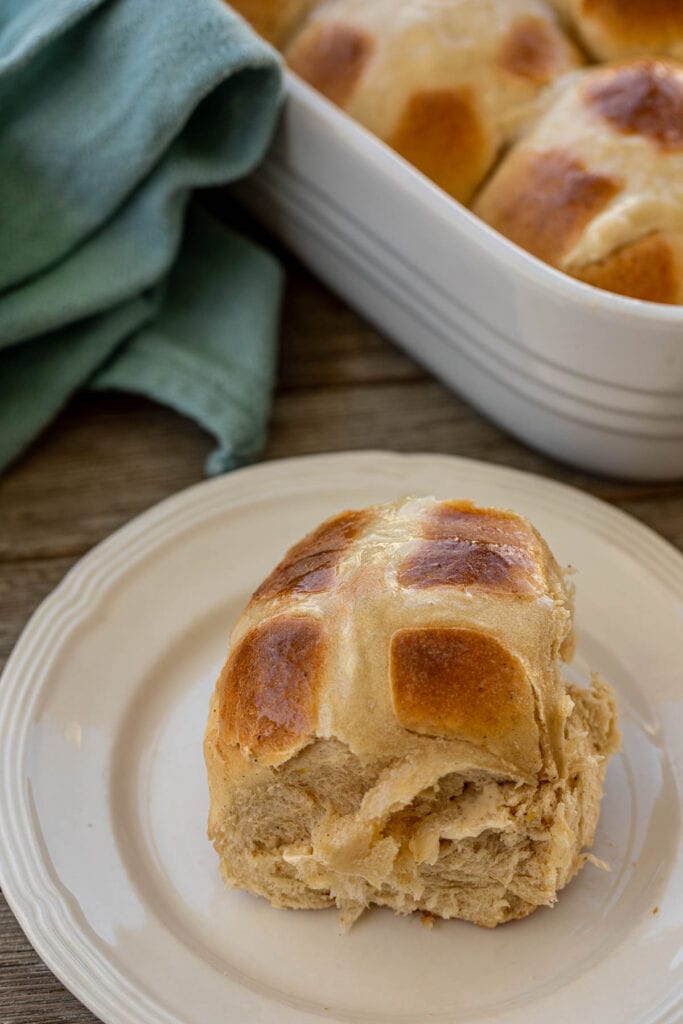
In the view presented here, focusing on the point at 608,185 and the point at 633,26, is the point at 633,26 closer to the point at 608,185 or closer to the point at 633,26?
the point at 633,26

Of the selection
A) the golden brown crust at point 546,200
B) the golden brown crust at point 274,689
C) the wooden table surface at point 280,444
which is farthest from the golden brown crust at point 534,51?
the golden brown crust at point 274,689

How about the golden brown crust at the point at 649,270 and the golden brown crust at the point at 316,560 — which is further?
the golden brown crust at the point at 649,270

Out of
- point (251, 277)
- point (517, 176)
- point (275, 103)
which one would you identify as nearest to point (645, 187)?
point (517, 176)

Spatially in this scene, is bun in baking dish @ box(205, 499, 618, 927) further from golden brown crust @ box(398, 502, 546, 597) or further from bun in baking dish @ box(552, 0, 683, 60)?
bun in baking dish @ box(552, 0, 683, 60)

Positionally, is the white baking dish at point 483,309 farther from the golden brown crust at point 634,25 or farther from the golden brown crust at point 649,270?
the golden brown crust at point 634,25

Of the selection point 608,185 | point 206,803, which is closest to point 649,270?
point 608,185

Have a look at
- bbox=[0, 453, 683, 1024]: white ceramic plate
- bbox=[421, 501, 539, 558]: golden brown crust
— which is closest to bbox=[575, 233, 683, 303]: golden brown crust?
bbox=[0, 453, 683, 1024]: white ceramic plate

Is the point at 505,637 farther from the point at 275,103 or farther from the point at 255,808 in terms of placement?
the point at 275,103
